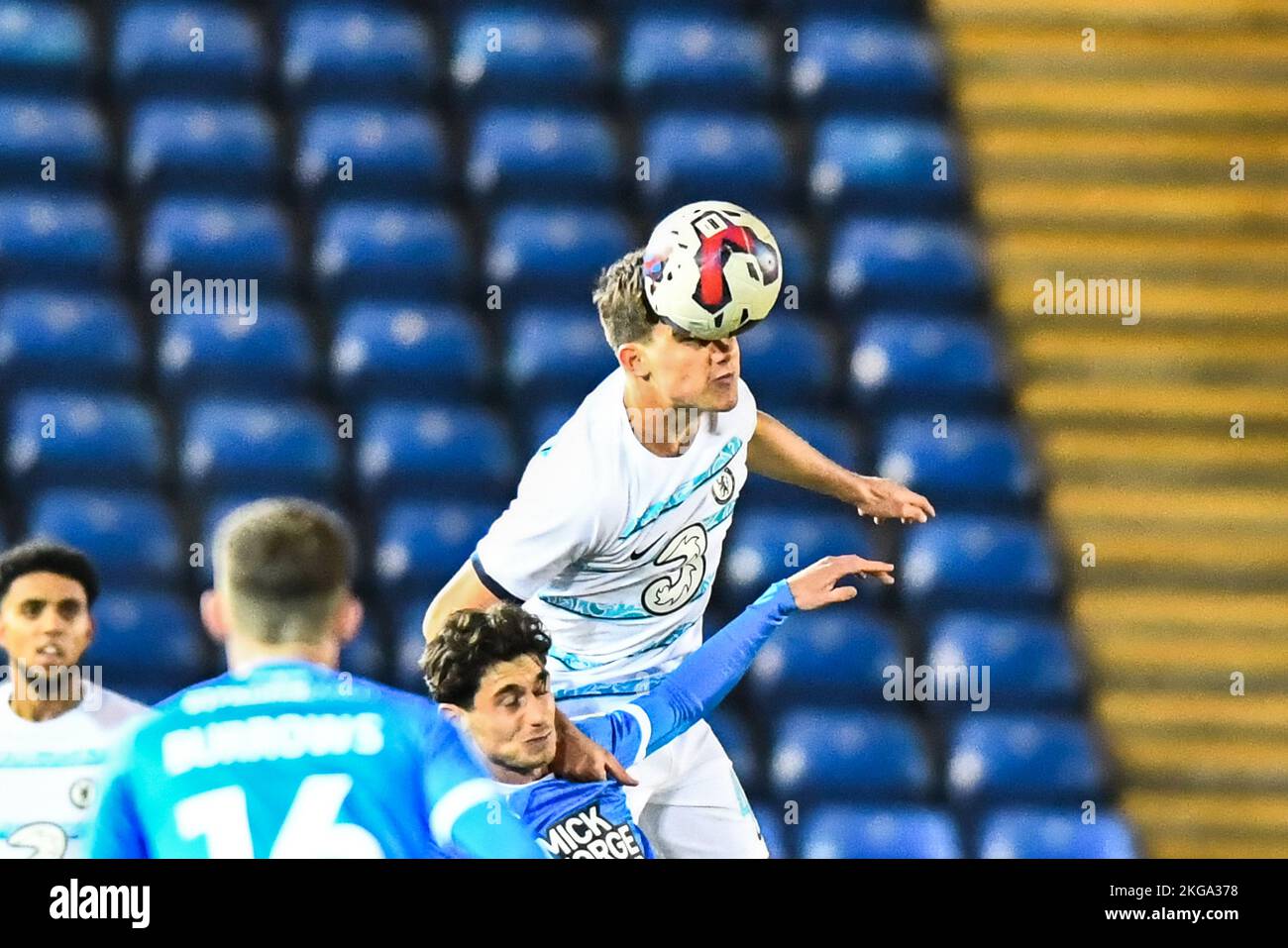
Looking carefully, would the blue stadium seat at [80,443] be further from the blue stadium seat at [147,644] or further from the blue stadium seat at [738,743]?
the blue stadium seat at [738,743]

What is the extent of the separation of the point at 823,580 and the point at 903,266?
110 cm

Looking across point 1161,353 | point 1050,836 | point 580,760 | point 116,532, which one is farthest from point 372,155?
point 1050,836

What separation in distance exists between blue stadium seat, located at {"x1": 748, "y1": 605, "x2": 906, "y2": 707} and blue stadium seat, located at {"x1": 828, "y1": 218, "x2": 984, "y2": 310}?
766mm

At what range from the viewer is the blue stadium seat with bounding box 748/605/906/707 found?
188 inches

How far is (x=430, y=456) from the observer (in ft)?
15.5

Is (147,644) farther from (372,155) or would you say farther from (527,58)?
(527,58)

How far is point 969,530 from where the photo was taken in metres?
4.97

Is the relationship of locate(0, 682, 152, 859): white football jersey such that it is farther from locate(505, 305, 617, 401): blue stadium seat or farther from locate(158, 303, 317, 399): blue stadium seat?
locate(505, 305, 617, 401): blue stadium seat

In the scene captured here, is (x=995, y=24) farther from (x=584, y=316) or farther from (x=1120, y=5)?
(x=584, y=316)

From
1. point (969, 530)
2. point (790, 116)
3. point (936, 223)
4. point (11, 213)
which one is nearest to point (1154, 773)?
point (969, 530)

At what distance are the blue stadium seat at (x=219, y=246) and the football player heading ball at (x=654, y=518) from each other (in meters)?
0.87

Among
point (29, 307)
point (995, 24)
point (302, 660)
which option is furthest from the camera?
point (995, 24)
